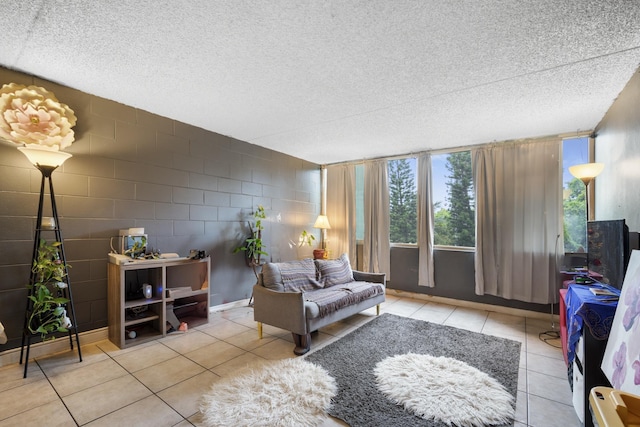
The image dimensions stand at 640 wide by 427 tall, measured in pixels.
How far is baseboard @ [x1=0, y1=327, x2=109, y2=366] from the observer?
2.46 m

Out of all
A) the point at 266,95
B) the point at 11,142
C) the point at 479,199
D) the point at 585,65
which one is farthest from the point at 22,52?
the point at 479,199

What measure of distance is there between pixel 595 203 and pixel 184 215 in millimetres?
5147

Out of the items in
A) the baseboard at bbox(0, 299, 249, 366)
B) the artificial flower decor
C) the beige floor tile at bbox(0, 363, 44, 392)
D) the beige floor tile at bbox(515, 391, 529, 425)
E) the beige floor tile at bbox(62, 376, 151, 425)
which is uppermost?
the artificial flower decor

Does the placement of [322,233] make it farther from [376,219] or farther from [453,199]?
[453,199]

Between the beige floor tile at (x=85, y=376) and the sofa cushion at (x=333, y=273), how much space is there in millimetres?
2237

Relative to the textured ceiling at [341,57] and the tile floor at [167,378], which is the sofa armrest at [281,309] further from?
the textured ceiling at [341,57]

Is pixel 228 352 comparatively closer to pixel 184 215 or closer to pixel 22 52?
pixel 184 215

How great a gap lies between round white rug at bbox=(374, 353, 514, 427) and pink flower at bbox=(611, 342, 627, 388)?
0.74 m

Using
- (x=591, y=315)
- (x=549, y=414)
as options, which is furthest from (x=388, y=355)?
(x=591, y=315)

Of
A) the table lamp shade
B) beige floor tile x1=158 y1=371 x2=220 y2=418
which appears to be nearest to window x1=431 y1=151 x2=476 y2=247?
the table lamp shade

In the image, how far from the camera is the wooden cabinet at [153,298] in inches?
112

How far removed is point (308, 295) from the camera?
3.30 meters

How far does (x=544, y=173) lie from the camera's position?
12.6ft

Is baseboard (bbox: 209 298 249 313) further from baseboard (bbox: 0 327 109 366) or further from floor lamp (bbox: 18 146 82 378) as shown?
floor lamp (bbox: 18 146 82 378)
